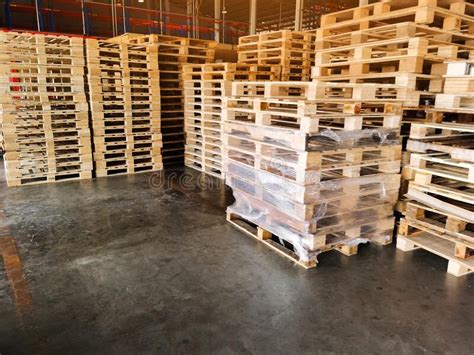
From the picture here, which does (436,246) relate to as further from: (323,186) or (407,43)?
(407,43)

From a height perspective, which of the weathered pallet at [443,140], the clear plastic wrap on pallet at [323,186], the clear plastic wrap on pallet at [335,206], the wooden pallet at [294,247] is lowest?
the wooden pallet at [294,247]

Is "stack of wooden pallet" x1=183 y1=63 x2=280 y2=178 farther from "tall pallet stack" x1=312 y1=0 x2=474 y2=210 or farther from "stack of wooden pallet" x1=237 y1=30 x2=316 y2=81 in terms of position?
"tall pallet stack" x1=312 y1=0 x2=474 y2=210

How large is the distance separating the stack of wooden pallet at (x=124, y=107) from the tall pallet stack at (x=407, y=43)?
4.09 m

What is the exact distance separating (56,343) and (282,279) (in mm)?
2098

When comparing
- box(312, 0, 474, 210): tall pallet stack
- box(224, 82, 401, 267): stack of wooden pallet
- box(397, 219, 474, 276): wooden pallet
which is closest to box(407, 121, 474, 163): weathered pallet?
box(224, 82, 401, 267): stack of wooden pallet

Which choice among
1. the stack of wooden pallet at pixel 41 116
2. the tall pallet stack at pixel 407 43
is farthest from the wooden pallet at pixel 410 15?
the stack of wooden pallet at pixel 41 116

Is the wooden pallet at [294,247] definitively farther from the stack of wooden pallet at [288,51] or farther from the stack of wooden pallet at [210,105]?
the stack of wooden pallet at [288,51]

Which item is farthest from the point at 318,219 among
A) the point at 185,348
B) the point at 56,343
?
the point at 56,343

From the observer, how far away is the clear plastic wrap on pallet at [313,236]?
4.10 metres

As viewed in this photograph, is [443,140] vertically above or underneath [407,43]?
underneath

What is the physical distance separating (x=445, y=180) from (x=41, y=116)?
25.2ft

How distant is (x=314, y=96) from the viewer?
396cm

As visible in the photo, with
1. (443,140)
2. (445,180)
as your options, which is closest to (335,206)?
(445,180)

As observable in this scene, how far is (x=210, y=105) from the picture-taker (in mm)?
7859
